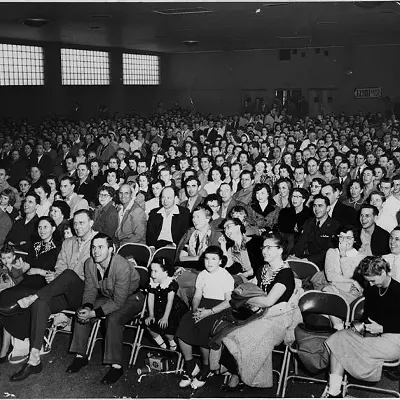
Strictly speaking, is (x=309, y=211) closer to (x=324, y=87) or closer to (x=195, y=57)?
(x=324, y=87)

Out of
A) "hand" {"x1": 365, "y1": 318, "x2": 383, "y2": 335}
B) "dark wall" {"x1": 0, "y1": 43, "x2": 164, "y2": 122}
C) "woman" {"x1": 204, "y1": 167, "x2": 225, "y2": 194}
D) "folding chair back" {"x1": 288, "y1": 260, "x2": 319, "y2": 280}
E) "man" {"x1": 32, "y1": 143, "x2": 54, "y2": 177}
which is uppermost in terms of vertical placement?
"dark wall" {"x1": 0, "y1": 43, "x2": 164, "y2": 122}

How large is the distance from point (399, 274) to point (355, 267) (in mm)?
393

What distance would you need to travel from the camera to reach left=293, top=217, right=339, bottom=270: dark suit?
632cm

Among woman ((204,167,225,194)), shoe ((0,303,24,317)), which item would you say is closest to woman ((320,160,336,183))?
woman ((204,167,225,194))

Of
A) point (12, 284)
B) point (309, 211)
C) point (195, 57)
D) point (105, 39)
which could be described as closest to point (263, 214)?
point (309, 211)

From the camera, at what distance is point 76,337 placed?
5.21 metres

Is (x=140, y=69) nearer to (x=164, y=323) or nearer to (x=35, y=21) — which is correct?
(x=35, y=21)

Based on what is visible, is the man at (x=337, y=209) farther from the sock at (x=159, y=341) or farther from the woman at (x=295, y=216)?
the sock at (x=159, y=341)

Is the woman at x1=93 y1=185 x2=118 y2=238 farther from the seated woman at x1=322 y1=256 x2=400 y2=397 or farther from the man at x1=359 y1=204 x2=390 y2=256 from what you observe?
the seated woman at x1=322 y1=256 x2=400 y2=397

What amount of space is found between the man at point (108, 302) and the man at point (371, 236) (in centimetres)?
242

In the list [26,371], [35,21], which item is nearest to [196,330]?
[26,371]

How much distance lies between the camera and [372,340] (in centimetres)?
427

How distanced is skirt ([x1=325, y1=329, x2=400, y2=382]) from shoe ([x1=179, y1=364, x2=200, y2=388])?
122 centimetres

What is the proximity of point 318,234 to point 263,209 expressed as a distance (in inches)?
39.3
